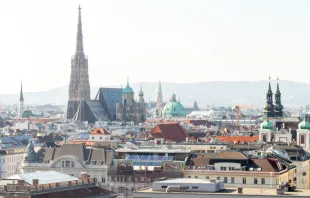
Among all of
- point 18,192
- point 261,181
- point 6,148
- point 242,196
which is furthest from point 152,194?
point 6,148

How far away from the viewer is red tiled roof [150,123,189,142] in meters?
186

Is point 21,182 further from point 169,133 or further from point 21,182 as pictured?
point 169,133

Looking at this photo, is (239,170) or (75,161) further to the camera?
(75,161)

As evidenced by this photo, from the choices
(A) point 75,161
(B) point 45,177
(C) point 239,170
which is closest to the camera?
(B) point 45,177

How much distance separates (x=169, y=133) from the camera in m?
189

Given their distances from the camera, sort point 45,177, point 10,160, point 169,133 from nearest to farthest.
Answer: point 45,177 → point 10,160 → point 169,133

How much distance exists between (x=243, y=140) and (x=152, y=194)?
10046 centimetres

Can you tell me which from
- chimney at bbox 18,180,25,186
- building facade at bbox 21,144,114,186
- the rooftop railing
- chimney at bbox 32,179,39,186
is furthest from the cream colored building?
chimney at bbox 18,180,25,186

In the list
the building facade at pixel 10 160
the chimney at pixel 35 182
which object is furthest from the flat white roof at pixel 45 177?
the building facade at pixel 10 160

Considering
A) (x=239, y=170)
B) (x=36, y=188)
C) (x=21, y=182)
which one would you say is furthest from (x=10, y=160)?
(x=36, y=188)

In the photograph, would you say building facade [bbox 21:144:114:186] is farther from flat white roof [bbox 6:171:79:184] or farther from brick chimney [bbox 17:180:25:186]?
brick chimney [bbox 17:180:25:186]

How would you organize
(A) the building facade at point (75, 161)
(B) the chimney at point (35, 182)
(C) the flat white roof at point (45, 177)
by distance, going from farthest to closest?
(A) the building facade at point (75, 161)
(C) the flat white roof at point (45, 177)
(B) the chimney at point (35, 182)

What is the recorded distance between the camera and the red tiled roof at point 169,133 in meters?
186

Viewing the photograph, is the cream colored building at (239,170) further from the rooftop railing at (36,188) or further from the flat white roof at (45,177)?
the rooftop railing at (36,188)
